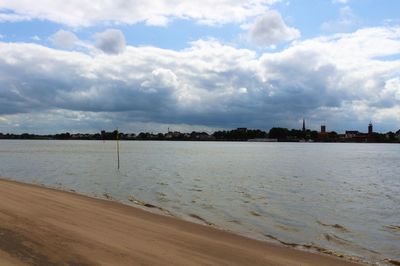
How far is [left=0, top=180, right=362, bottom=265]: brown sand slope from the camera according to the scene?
8.98m

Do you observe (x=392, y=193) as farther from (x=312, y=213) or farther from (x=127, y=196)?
(x=127, y=196)

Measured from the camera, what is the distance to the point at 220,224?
17.8 metres

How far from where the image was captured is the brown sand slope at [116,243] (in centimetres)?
898

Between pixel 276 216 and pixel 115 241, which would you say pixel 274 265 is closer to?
pixel 115 241

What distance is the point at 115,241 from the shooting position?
10.8 m

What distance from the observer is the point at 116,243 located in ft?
34.6

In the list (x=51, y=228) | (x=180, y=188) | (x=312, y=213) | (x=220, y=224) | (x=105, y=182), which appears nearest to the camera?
(x=51, y=228)

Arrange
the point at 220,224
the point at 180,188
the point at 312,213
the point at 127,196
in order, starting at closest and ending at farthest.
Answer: the point at 220,224 < the point at 312,213 < the point at 127,196 < the point at 180,188

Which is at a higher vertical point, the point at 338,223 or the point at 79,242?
the point at 79,242

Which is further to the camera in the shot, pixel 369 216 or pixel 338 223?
pixel 369 216

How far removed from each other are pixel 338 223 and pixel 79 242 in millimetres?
12649

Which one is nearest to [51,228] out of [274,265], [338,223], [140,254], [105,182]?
[140,254]

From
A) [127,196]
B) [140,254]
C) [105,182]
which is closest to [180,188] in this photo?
[127,196]

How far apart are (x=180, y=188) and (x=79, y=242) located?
20679 mm
